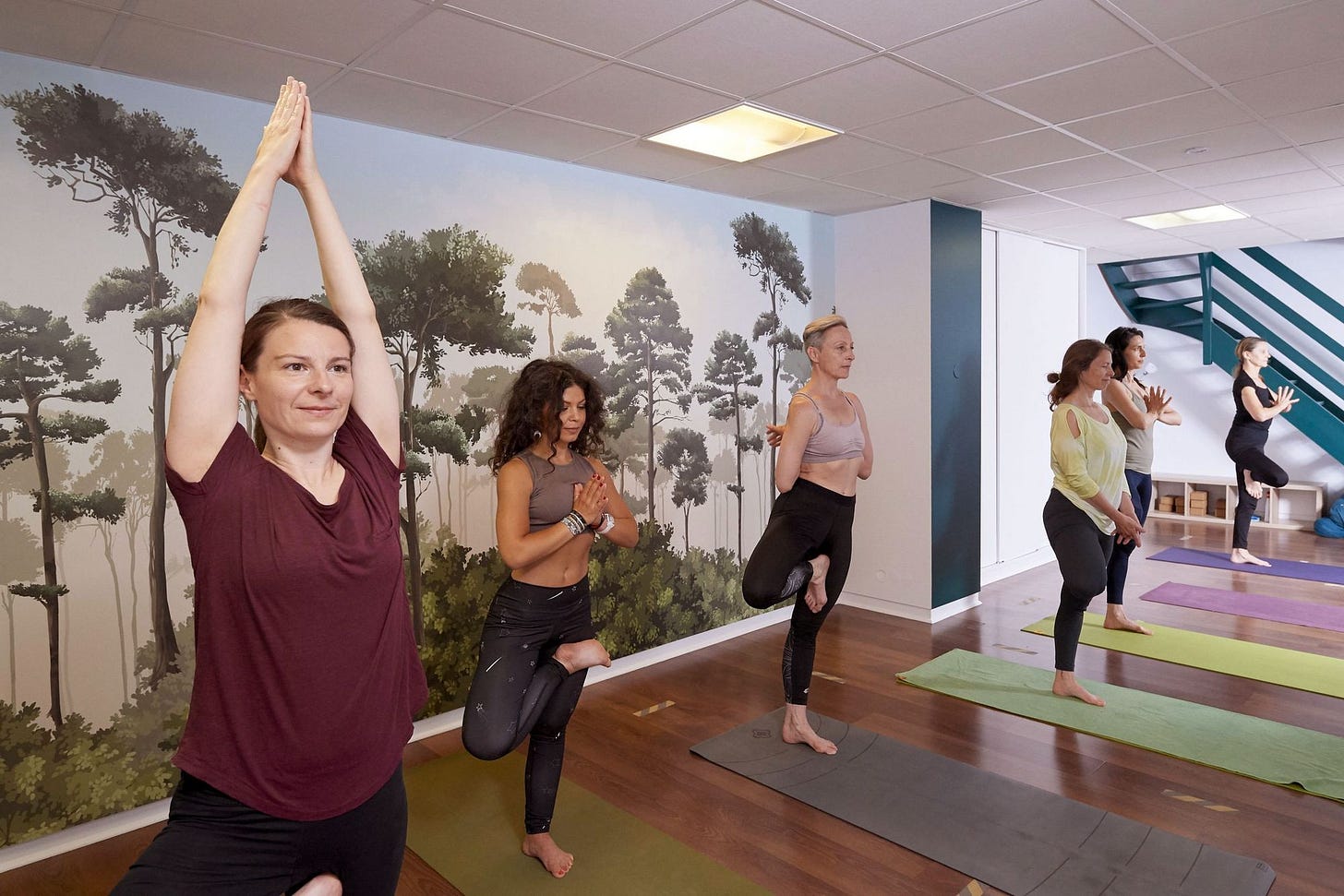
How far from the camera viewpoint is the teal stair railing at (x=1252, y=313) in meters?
7.64

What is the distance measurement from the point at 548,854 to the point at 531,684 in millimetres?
606

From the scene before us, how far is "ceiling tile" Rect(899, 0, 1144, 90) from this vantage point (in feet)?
8.32

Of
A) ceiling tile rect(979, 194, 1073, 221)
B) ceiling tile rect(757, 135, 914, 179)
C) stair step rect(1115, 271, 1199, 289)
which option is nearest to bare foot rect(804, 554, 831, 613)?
ceiling tile rect(757, 135, 914, 179)

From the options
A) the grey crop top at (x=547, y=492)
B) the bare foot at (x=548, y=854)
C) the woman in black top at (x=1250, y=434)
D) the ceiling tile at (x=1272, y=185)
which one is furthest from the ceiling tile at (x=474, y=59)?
the woman in black top at (x=1250, y=434)

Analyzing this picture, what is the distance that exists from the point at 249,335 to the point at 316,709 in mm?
548

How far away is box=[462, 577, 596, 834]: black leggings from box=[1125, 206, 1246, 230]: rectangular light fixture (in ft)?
17.8

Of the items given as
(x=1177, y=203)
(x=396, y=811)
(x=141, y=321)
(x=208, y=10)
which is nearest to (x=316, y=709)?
(x=396, y=811)

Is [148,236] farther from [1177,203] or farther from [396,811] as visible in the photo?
[1177,203]

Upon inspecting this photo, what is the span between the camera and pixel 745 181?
179 inches

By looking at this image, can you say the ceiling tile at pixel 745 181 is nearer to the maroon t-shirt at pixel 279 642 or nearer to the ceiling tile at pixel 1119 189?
the ceiling tile at pixel 1119 189

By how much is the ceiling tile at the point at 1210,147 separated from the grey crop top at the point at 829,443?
2253mm

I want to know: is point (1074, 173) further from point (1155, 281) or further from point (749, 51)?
point (1155, 281)

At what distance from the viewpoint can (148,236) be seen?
2938 mm

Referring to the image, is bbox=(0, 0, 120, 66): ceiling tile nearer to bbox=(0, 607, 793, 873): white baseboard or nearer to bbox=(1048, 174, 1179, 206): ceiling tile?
bbox=(0, 607, 793, 873): white baseboard
